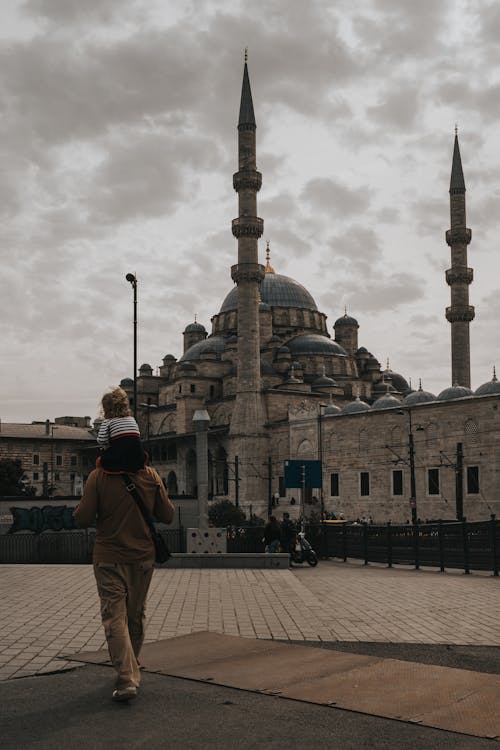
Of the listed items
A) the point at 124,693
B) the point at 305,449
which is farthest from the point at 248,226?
the point at 124,693

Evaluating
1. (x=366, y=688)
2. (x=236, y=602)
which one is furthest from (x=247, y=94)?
(x=366, y=688)

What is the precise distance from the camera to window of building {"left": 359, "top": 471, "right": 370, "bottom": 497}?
46.9 metres

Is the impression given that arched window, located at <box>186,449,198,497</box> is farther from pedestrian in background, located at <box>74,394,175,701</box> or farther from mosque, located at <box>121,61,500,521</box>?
pedestrian in background, located at <box>74,394,175,701</box>

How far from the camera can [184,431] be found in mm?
60375

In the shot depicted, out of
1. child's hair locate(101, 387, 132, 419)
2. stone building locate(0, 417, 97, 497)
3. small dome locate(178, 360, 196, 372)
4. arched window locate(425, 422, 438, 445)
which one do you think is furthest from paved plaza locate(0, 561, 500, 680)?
stone building locate(0, 417, 97, 497)

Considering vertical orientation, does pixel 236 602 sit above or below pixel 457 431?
below

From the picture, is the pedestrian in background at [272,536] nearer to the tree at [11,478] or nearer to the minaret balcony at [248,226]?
the minaret balcony at [248,226]

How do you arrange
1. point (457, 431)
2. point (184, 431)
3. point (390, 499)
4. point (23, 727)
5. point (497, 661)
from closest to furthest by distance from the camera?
→ 1. point (23, 727)
2. point (497, 661)
3. point (457, 431)
4. point (390, 499)
5. point (184, 431)

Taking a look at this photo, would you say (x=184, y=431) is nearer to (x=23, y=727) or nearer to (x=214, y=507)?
(x=214, y=507)

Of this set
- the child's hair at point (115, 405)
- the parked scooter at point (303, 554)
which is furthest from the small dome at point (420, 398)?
the child's hair at point (115, 405)

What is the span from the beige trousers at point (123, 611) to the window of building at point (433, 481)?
3957cm

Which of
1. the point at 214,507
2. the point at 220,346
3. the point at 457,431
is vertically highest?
the point at 220,346

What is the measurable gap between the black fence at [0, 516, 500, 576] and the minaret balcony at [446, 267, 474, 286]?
108 ft

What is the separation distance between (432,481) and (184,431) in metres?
22.6
